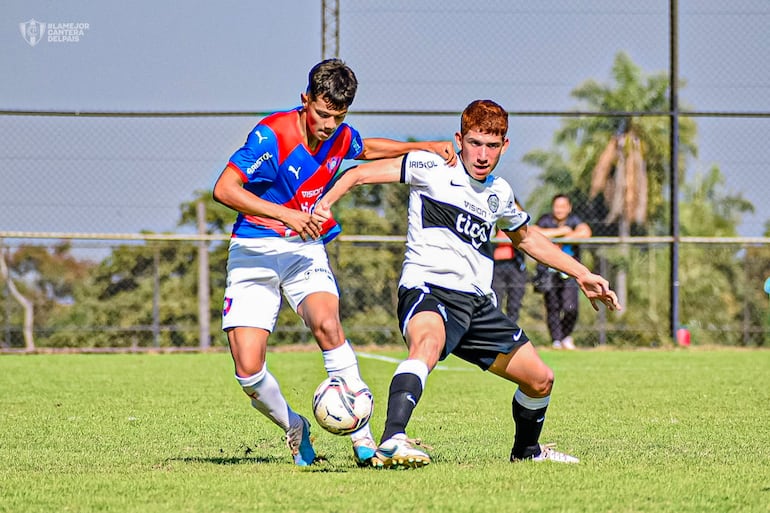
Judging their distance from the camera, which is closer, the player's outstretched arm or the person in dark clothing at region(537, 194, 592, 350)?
the player's outstretched arm

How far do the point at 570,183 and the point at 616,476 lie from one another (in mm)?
32225

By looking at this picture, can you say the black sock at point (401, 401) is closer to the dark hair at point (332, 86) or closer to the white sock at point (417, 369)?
the white sock at point (417, 369)

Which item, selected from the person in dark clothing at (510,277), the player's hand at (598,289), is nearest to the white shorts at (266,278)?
the player's hand at (598,289)

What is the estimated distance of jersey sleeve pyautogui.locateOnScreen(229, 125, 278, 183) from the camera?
5.56 m

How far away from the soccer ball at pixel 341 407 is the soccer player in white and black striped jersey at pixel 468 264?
341 mm

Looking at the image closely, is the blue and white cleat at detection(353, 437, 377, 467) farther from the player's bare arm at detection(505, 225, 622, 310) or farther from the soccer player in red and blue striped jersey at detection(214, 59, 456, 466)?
the player's bare arm at detection(505, 225, 622, 310)

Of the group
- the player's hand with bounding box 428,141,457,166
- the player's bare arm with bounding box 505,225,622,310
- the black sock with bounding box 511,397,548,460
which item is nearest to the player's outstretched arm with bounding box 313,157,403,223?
the player's hand with bounding box 428,141,457,166

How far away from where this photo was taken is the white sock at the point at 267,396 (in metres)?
5.75

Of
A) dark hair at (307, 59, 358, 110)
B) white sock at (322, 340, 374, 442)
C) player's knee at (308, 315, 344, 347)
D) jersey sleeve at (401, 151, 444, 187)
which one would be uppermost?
dark hair at (307, 59, 358, 110)

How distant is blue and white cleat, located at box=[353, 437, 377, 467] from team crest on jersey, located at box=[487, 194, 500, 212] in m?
1.25

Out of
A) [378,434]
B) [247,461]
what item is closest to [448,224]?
[247,461]

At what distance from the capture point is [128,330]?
16.7 meters

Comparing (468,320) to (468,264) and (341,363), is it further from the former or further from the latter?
(341,363)

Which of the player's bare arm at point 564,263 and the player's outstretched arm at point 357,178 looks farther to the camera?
the player's bare arm at point 564,263
